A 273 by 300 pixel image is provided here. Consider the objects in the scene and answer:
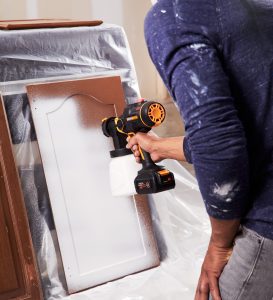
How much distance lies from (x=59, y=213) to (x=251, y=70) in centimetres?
137

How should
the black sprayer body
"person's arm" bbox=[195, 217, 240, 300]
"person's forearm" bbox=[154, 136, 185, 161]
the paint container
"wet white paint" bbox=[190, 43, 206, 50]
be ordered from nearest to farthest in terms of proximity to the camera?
"wet white paint" bbox=[190, 43, 206, 50]
"person's arm" bbox=[195, 217, 240, 300]
"person's forearm" bbox=[154, 136, 185, 161]
the black sprayer body
the paint container

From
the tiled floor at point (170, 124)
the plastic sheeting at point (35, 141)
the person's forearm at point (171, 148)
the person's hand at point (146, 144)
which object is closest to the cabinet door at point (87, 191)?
the plastic sheeting at point (35, 141)

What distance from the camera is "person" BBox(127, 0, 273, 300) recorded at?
67cm

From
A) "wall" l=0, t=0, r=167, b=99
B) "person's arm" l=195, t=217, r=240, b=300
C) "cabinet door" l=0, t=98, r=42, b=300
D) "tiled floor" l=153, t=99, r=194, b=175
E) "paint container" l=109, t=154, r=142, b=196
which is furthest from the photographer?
"tiled floor" l=153, t=99, r=194, b=175

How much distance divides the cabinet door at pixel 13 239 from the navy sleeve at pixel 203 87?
1.20 metres

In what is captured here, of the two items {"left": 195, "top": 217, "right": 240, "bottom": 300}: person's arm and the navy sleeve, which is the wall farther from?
{"left": 195, "top": 217, "right": 240, "bottom": 300}: person's arm

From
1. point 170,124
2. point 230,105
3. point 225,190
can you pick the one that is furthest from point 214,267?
point 170,124

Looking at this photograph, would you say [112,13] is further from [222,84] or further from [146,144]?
[222,84]

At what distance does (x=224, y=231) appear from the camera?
0.78 metres

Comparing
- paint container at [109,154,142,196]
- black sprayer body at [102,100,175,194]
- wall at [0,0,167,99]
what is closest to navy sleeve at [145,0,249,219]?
black sprayer body at [102,100,175,194]

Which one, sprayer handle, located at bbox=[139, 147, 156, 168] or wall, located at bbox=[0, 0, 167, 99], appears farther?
wall, located at bbox=[0, 0, 167, 99]

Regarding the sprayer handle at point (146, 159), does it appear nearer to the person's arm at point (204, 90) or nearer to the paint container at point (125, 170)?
the paint container at point (125, 170)

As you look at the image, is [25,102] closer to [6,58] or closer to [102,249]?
[6,58]

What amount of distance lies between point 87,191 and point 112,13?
1.36 metres
